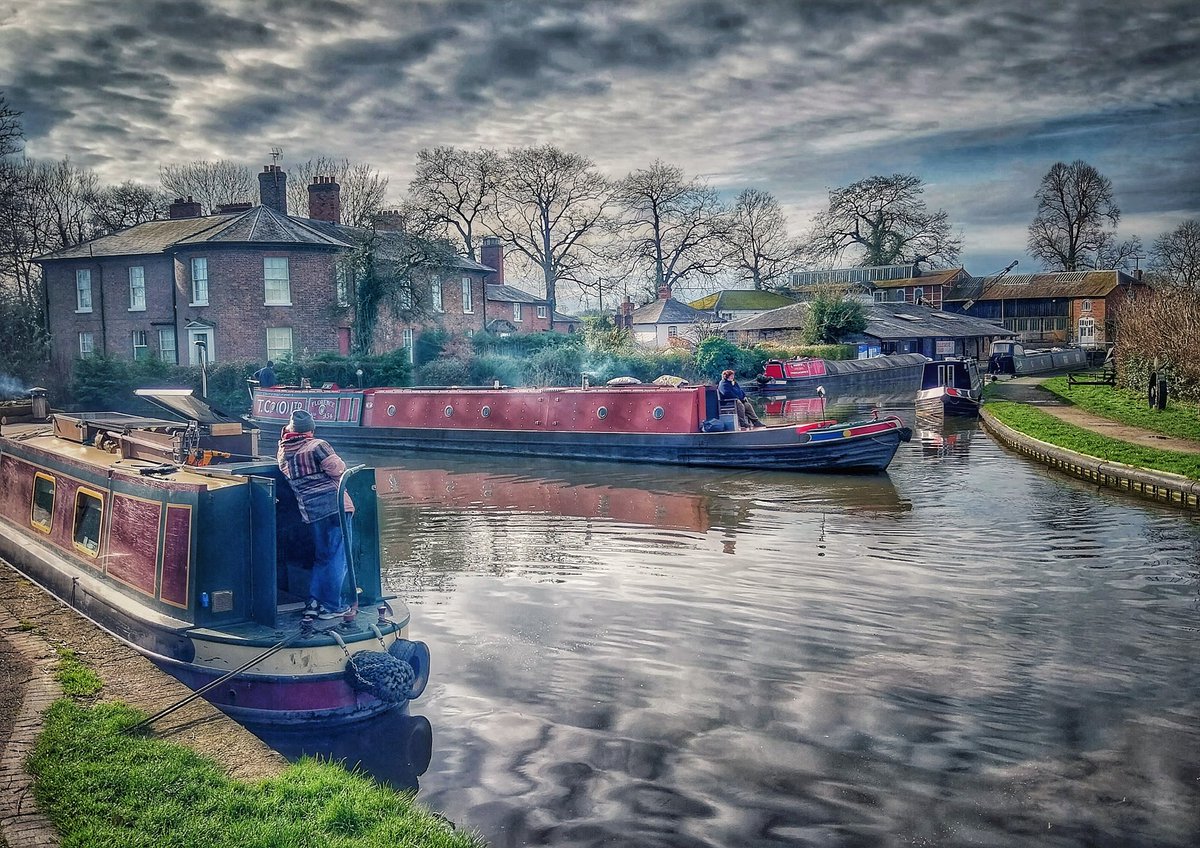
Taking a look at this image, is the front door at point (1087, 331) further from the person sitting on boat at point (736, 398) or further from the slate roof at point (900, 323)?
the person sitting on boat at point (736, 398)

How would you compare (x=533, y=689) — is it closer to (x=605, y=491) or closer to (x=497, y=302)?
(x=605, y=491)

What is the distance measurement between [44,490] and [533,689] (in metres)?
5.38

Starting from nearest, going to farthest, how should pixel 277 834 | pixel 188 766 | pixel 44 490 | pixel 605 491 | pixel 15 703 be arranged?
pixel 277 834
pixel 188 766
pixel 15 703
pixel 44 490
pixel 605 491

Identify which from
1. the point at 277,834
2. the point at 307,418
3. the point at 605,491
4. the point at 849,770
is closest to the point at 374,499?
the point at 307,418

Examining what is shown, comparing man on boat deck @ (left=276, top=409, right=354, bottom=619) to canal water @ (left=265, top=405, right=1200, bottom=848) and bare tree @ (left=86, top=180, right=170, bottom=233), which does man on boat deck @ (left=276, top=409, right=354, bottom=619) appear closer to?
canal water @ (left=265, top=405, right=1200, bottom=848)

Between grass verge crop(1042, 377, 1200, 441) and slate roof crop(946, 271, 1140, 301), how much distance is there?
34.1 meters

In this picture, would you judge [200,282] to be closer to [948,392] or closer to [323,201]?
[323,201]

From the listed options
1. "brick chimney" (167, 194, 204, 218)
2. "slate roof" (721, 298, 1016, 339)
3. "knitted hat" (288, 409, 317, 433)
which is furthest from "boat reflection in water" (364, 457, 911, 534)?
"slate roof" (721, 298, 1016, 339)

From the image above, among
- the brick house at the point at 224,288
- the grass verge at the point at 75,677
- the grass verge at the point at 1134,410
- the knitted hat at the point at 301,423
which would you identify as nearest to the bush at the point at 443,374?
the brick house at the point at 224,288

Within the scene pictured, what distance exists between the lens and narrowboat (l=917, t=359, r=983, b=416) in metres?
27.7

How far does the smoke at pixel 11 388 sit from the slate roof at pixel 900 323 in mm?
33878

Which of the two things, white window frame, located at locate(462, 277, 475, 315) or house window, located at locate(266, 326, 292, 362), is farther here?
white window frame, located at locate(462, 277, 475, 315)

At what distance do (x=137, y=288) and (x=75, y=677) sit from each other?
27953mm

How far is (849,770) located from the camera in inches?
227
